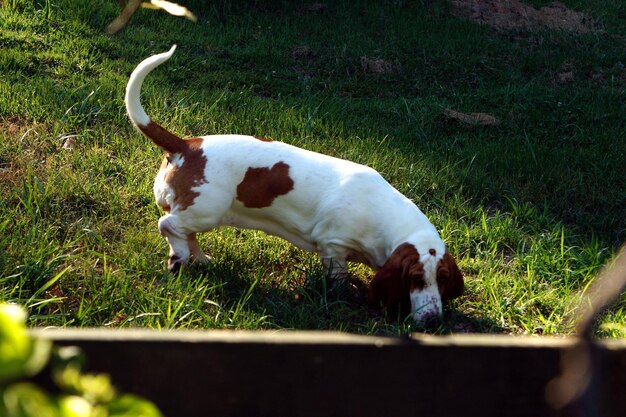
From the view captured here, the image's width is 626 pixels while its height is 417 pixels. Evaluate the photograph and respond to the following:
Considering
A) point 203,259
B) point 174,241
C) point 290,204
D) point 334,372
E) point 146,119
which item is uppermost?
point 334,372

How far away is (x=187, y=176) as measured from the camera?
362 centimetres

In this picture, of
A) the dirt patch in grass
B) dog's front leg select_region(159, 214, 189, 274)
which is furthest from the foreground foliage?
the dirt patch in grass

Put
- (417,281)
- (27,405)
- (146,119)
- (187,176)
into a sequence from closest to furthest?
(27,405), (417,281), (187,176), (146,119)

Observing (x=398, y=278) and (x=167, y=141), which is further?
(x=167, y=141)

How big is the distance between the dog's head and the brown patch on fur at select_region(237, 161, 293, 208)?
58 centimetres

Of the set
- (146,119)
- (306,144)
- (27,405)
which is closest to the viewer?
(27,405)

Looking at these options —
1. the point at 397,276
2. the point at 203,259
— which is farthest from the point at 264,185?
the point at 397,276

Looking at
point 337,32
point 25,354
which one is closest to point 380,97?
point 337,32

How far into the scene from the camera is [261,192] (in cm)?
371

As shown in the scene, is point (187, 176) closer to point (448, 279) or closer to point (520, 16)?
point (448, 279)

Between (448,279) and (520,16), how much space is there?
5333 mm

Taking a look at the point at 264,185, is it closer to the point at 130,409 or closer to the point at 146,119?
the point at 146,119

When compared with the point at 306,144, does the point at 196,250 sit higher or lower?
higher

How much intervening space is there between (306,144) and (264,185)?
1.35 m
